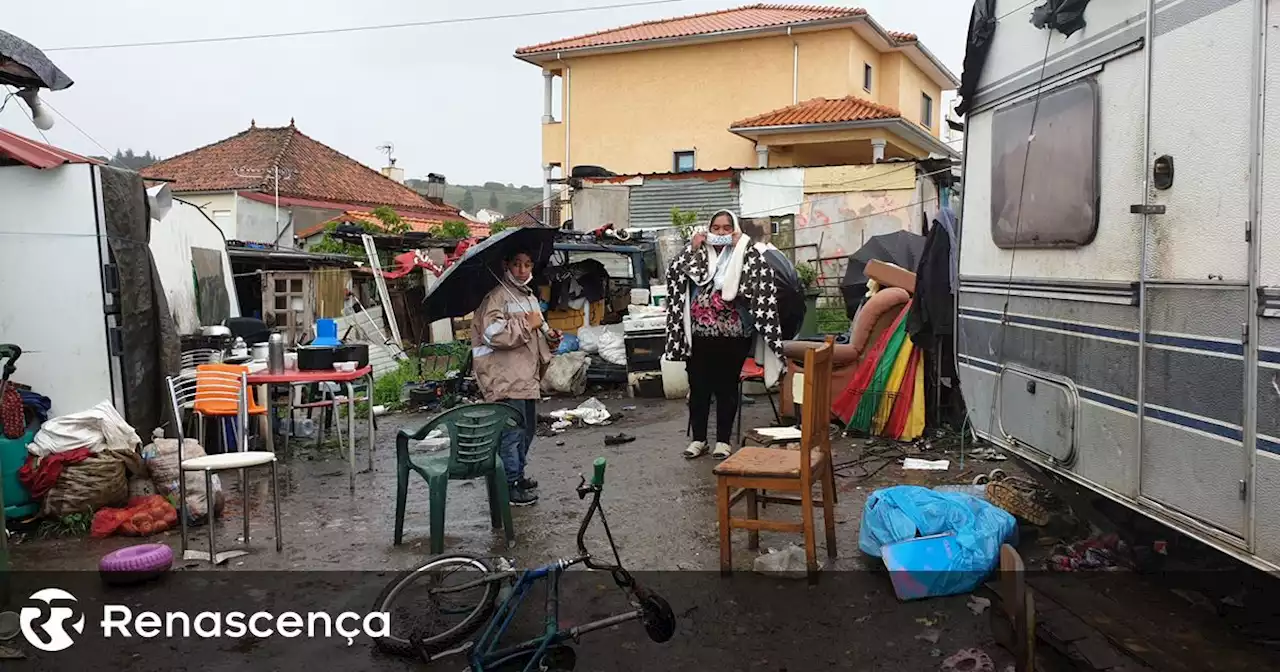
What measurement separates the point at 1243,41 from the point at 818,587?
116 inches

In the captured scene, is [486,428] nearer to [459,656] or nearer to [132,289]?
[459,656]

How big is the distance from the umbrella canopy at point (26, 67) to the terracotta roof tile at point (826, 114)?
17068 mm

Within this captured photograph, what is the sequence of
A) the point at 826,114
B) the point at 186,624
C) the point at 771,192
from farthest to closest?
the point at 826,114, the point at 771,192, the point at 186,624

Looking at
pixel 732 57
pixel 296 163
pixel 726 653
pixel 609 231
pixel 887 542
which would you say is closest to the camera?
pixel 726 653

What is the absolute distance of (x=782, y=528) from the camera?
15.5ft

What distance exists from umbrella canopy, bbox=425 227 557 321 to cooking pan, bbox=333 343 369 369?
124 centimetres

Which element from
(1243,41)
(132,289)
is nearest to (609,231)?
(132,289)

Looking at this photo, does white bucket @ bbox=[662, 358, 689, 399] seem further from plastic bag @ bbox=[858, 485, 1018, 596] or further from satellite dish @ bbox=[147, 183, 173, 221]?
plastic bag @ bbox=[858, 485, 1018, 596]

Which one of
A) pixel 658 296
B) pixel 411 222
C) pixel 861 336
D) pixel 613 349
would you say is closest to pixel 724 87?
pixel 411 222

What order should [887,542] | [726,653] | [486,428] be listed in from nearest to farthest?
[726,653] < [887,542] < [486,428]

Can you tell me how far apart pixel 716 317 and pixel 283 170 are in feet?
90.5

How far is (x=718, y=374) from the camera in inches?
294

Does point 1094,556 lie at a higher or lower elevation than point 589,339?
lower

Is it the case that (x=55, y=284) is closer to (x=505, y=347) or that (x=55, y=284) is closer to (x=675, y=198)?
(x=505, y=347)
